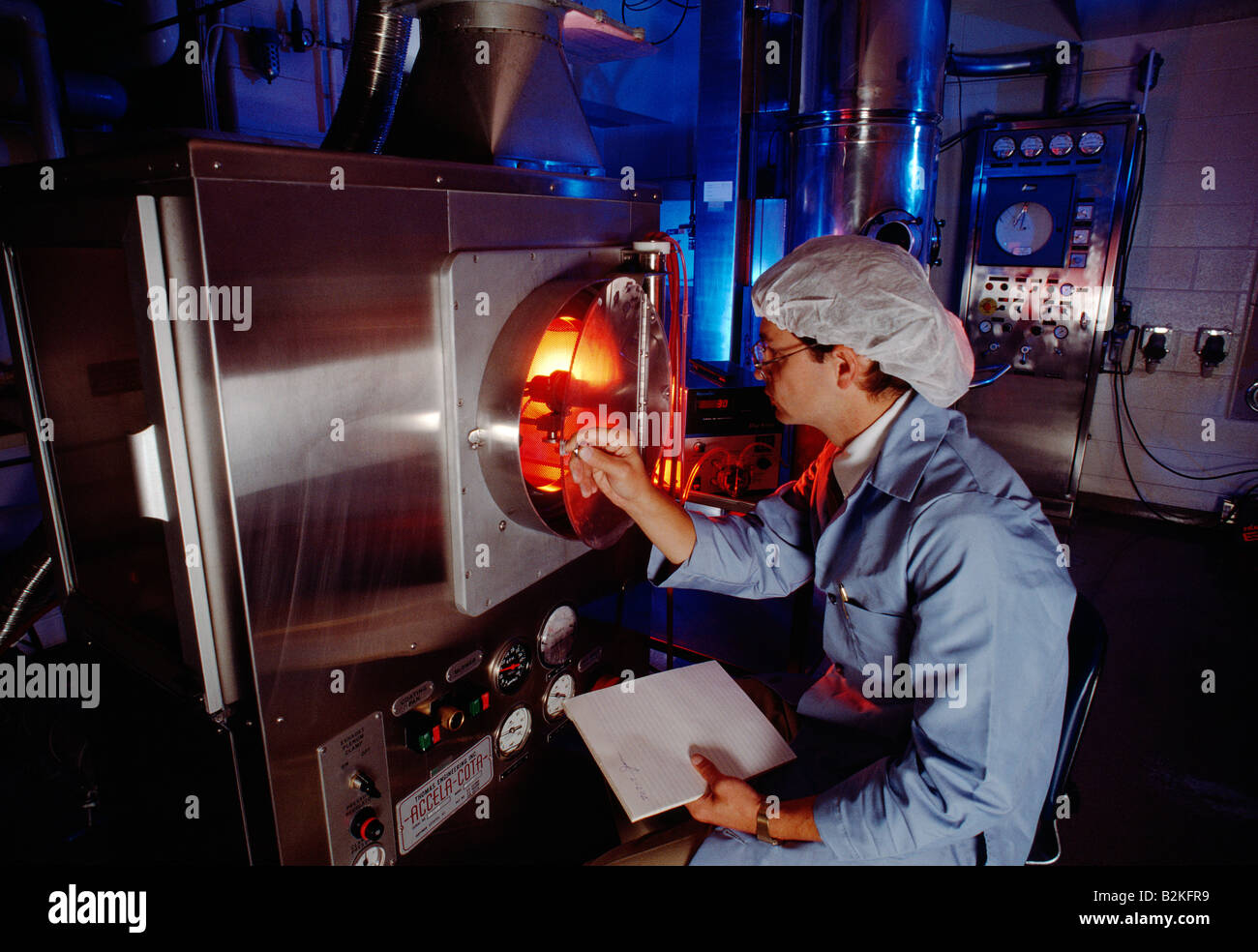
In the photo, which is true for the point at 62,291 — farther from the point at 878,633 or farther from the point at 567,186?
the point at 878,633

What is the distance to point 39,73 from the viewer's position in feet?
7.17

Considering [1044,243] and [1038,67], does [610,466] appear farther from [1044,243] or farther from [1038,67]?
[1038,67]

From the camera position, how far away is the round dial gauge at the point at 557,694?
5.59ft

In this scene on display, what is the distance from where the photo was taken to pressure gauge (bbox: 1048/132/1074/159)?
446 cm

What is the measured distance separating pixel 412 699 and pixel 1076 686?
1.24 metres

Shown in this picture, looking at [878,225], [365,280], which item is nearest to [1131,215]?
[878,225]

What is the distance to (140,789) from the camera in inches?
55.7

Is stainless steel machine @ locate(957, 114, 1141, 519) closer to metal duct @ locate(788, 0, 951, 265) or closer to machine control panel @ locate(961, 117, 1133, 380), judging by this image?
machine control panel @ locate(961, 117, 1133, 380)

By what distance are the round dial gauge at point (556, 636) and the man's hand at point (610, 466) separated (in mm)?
303

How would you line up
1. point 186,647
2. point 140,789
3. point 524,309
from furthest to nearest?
1. point 140,789
2. point 524,309
3. point 186,647

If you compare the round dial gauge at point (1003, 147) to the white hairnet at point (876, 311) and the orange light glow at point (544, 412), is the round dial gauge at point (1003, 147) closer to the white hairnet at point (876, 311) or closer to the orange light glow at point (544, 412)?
the white hairnet at point (876, 311)

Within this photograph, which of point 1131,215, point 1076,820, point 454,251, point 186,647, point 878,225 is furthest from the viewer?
point 1131,215

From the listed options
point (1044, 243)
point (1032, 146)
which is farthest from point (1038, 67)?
point (1044, 243)

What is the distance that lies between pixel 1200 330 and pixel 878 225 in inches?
102
